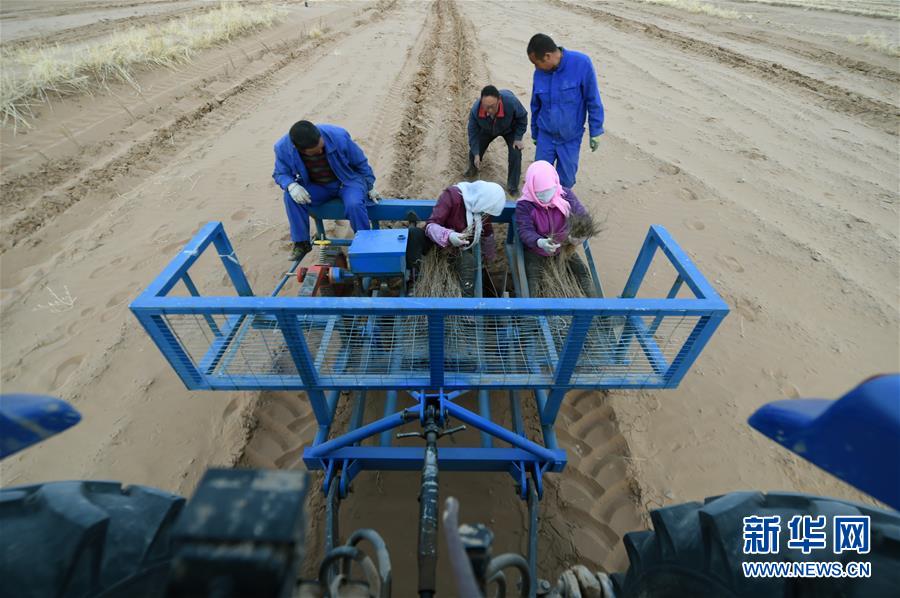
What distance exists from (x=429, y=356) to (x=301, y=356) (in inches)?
24.1

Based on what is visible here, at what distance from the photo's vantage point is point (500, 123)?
17.7 feet

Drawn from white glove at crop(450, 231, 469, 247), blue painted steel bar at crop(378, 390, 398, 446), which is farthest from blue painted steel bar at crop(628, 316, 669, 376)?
blue painted steel bar at crop(378, 390, 398, 446)

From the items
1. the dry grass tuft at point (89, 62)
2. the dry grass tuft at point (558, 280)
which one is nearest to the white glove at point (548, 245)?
the dry grass tuft at point (558, 280)

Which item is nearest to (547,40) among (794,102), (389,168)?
(389,168)

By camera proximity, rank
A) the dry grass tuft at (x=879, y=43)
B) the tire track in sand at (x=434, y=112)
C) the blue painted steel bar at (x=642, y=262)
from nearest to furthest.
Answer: the blue painted steel bar at (x=642, y=262)
the tire track in sand at (x=434, y=112)
the dry grass tuft at (x=879, y=43)

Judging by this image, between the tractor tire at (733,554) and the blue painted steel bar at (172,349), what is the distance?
219 centimetres

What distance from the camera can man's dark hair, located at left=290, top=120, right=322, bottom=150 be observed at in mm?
3434

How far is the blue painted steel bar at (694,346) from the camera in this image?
204cm

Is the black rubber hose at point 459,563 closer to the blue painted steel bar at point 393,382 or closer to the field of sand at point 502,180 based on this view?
the blue painted steel bar at point 393,382

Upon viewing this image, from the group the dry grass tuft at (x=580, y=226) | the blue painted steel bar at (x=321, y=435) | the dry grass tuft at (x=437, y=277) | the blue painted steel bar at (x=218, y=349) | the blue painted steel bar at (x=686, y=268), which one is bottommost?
the blue painted steel bar at (x=321, y=435)

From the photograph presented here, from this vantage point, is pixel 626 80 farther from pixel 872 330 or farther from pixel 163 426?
pixel 163 426

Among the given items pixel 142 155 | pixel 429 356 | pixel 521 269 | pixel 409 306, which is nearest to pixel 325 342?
pixel 429 356

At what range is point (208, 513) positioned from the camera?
28.5 inches

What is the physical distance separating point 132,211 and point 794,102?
10703 millimetres
